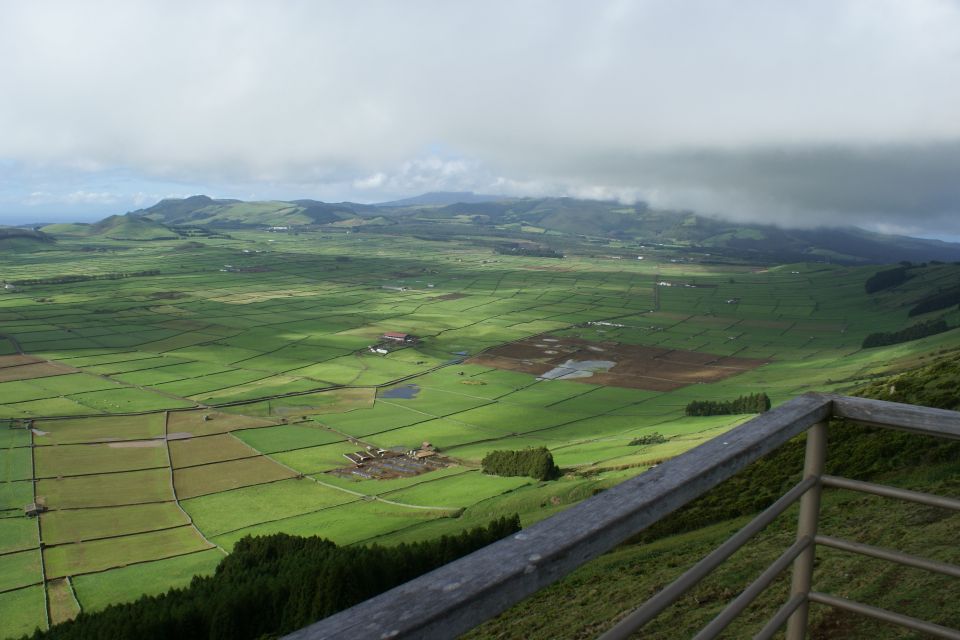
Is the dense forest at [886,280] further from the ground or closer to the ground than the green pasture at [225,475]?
further from the ground

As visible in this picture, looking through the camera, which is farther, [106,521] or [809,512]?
[106,521]

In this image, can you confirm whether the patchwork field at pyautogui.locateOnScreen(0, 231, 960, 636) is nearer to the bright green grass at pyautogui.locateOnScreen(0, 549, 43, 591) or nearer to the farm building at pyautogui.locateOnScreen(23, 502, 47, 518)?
the bright green grass at pyautogui.locateOnScreen(0, 549, 43, 591)

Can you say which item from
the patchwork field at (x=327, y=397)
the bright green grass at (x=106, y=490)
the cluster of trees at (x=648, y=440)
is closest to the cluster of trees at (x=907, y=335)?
the patchwork field at (x=327, y=397)

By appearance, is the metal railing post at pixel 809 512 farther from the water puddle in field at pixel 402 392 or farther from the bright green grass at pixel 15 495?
the water puddle in field at pixel 402 392

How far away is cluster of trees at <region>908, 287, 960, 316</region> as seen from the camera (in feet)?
388

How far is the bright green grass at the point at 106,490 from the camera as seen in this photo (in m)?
44.4

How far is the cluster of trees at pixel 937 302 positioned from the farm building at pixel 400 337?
302 ft

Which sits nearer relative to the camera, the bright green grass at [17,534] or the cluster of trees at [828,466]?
the cluster of trees at [828,466]

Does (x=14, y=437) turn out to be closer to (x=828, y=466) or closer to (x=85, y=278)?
(x=828, y=466)

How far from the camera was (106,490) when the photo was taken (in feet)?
152

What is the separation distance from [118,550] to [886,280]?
164 meters

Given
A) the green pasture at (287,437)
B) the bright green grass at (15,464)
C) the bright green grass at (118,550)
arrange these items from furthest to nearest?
the green pasture at (287,437)
the bright green grass at (15,464)
the bright green grass at (118,550)

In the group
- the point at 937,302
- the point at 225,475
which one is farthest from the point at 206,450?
the point at 937,302

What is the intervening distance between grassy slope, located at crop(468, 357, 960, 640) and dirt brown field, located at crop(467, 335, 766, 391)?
4965cm
